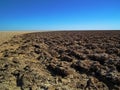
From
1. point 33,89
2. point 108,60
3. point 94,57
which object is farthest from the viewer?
point 94,57

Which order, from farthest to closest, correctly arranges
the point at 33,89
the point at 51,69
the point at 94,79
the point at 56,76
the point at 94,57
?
the point at 94,57
the point at 51,69
the point at 56,76
the point at 94,79
the point at 33,89

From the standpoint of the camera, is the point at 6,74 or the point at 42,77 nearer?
the point at 42,77

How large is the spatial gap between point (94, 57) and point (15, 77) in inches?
151

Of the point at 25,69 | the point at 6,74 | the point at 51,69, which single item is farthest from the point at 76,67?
the point at 6,74

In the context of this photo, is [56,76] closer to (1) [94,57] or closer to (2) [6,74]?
(2) [6,74]

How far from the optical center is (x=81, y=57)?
8.65 meters

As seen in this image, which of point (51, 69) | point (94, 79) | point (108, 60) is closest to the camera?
point (94, 79)

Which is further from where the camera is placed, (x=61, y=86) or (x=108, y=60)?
(x=108, y=60)

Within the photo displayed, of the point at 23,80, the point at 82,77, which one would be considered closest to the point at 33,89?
the point at 23,80

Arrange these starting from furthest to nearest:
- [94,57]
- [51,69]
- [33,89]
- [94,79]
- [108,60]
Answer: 1. [94,57]
2. [108,60]
3. [51,69]
4. [94,79]
5. [33,89]

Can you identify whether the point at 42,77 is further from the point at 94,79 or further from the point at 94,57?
the point at 94,57

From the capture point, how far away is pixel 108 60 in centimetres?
755

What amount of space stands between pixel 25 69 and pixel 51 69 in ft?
3.45

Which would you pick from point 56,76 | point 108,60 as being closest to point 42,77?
point 56,76
